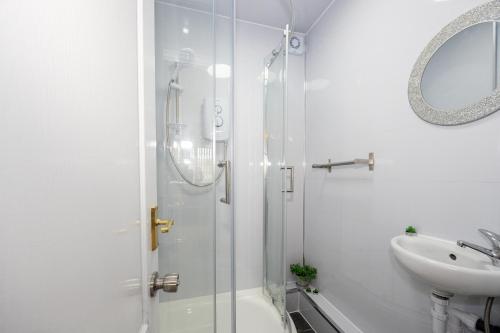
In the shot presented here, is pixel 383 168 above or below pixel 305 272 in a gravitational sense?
above

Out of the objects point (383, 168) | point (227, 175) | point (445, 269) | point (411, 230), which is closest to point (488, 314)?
point (445, 269)

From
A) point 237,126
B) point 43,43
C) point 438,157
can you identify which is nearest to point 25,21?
point 43,43

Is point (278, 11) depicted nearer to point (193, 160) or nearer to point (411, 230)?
point (193, 160)

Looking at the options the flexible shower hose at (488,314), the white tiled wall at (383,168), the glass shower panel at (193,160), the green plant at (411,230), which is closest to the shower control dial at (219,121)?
the glass shower panel at (193,160)

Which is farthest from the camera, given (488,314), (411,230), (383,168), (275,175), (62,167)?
(275,175)

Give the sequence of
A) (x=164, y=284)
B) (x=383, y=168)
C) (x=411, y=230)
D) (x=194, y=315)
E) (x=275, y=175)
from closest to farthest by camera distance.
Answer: (x=164, y=284)
(x=194, y=315)
(x=411, y=230)
(x=383, y=168)
(x=275, y=175)

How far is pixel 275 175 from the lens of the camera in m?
1.74

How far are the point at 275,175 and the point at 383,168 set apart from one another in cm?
79

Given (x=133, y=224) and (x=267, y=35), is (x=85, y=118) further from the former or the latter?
(x=267, y=35)

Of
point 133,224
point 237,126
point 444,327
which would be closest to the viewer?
point 133,224

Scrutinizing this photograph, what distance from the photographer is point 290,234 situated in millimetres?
2033

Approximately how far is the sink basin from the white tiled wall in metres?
0.07

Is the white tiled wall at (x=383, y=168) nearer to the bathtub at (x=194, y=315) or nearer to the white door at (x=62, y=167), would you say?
the bathtub at (x=194, y=315)

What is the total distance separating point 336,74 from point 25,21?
1.89 metres
